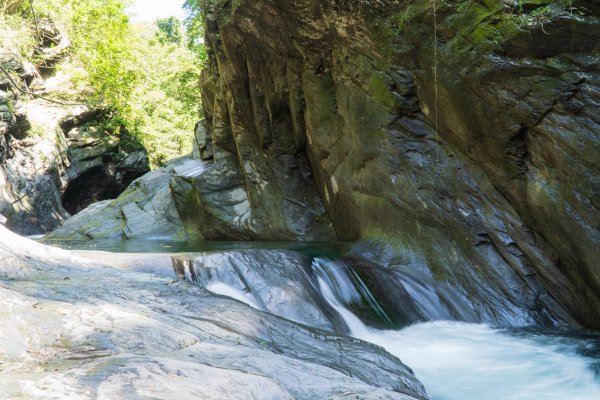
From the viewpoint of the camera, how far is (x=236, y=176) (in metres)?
14.5

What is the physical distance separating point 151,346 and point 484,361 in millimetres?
3885

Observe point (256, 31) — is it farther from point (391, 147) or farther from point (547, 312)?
point (547, 312)

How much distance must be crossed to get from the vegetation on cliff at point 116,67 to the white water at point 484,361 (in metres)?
5.85

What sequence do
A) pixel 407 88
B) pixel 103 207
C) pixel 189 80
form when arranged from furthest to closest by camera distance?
Answer: 1. pixel 189 80
2. pixel 103 207
3. pixel 407 88

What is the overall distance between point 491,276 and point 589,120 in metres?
2.50

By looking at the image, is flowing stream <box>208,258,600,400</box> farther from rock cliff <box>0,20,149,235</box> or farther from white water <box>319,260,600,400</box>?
rock cliff <box>0,20,149,235</box>

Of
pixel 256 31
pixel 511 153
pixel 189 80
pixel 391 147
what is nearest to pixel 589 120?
pixel 511 153

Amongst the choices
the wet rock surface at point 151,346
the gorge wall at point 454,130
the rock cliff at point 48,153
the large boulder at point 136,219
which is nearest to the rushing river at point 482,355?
the gorge wall at point 454,130

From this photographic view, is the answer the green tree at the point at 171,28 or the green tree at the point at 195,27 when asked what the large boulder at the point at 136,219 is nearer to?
the green tree at the point at 195,27

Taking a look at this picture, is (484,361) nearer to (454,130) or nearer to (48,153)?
(454,130)

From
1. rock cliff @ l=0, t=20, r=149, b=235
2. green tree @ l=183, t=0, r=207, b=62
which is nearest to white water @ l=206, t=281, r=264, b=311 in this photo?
rock cliff @ l=0, t=20, r=149, b=235

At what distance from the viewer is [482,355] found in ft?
19.0

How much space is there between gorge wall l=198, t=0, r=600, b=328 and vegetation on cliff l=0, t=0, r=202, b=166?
13.3 feet

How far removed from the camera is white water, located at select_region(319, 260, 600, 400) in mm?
4930
